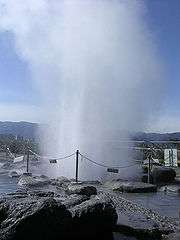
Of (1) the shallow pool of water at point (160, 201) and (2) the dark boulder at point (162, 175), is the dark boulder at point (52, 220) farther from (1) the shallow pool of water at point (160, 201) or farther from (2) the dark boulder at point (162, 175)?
(2) the dark boulder at point (162, 175)

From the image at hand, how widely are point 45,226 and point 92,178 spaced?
1035 centimetres

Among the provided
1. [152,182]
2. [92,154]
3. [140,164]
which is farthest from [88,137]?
[152,182]

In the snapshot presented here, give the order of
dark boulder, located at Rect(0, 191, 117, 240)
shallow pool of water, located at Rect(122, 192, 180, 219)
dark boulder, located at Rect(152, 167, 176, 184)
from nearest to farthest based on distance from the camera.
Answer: dark boulder, located at Rect(0, 191, 117, 240)
shallow pool of water, located at Rect(122, 192, 180, 219)
dark boulder, located at Rect(152, 167, 176, 184)

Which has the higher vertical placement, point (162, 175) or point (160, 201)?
point (162, 175)

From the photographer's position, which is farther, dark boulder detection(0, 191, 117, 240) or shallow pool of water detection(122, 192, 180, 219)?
shallow pool of water detection(122, 192, 180, 219)

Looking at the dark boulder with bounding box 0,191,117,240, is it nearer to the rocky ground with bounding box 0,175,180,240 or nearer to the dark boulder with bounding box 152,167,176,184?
the rocky ground with bounding box 0,175,180,240

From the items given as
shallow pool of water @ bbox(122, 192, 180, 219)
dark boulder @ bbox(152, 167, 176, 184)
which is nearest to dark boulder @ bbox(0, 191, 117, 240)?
shallow pool of water @ bbox(122, 192, 180, 219)

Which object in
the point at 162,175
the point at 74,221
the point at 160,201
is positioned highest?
the point at 162,175

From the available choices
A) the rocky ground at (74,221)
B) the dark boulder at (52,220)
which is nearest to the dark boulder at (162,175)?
the rocky ground at (74,221)

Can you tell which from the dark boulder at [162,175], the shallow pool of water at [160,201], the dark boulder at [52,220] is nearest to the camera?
the dark boulder at [52,220]

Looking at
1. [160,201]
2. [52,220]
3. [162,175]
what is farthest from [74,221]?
[162,175]

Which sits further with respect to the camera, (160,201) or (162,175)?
(162,175)

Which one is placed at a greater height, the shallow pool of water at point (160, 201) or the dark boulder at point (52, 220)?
the dark boulder at point (52, 220)

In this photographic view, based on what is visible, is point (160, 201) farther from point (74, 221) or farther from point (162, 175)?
point (74, 221)
